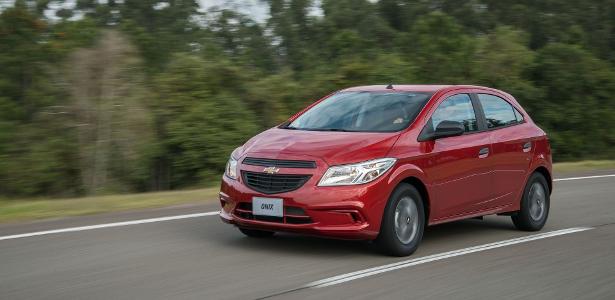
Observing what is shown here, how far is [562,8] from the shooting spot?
47750 mm

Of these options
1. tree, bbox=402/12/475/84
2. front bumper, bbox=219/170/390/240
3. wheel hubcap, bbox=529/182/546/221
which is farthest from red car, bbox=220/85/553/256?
tree, bbox=402/12/475/84

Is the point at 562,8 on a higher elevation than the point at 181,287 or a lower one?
lower

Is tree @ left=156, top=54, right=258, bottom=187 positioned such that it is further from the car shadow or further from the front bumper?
the front bumper

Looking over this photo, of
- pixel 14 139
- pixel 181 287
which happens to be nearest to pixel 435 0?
pixel 14 139

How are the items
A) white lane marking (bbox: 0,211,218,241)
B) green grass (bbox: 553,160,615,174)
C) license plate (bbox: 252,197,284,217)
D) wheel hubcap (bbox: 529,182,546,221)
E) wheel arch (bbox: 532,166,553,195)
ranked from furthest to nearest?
green grass (bbox: 553,160,615,174), wheel arch (bbox: 532,166,553,195), wheel hubcap (bbox: 529,182,546,221), white lane marking (bbox: 0,211,218,241), license plate (bbox: 252,197,284,217)

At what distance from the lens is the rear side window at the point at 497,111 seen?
981 centimetres

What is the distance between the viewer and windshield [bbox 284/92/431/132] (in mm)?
8664

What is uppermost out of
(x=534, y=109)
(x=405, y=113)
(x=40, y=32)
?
(x=405, y=113)

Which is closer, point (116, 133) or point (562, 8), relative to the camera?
point (116, 133)

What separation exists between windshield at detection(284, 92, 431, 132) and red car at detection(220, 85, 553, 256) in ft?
0.04

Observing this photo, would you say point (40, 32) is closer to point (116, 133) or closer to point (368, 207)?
point (116, 133)

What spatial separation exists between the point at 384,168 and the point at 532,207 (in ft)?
10.4

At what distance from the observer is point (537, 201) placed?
10.5 m

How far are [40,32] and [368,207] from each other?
1486cm
